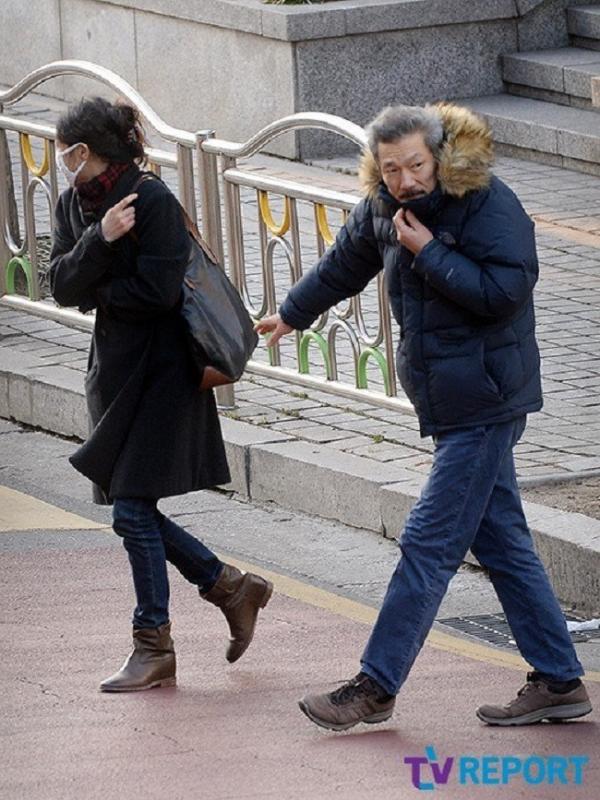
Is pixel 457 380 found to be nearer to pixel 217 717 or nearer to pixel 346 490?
pixel 217 717

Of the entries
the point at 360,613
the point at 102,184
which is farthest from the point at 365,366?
the point at 102,184

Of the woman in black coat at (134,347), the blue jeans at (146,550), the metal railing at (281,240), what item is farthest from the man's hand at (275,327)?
the metal railing at (281,240)

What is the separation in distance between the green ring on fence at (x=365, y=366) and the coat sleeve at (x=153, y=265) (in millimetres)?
2494

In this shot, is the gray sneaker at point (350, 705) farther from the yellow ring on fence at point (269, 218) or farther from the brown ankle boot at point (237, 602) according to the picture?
the yellow ring on fence at point (269, 218)

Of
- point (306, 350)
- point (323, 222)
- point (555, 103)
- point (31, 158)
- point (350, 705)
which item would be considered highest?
point (323, 222)

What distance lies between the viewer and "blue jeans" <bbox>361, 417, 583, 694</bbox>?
5.83m

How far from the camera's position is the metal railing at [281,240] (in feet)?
28.5

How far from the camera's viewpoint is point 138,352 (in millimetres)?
6254

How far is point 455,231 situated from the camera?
5777 mm

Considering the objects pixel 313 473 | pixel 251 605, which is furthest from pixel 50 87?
pixel 251 605

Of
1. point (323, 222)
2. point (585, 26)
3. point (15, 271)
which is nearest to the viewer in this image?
point (323, 222)

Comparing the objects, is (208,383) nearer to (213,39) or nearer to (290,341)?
(290,341)

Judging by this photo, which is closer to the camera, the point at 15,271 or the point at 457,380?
the point at 457,380

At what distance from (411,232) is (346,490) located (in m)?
2.59
